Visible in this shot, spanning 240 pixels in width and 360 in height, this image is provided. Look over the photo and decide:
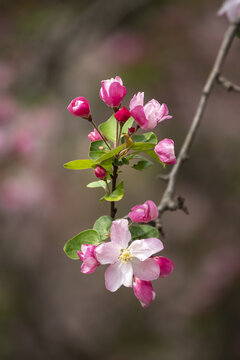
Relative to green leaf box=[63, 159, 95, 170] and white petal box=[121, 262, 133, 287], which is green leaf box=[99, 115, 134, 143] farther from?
white petal box=[121, 262, 133, 287]

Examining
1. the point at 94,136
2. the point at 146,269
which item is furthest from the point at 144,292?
the point at 94,136

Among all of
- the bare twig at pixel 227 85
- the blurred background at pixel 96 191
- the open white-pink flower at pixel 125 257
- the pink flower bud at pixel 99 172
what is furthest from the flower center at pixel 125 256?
the blurred background at pixel 96 191

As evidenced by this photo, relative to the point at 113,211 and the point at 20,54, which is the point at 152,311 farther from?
the point at 113,211

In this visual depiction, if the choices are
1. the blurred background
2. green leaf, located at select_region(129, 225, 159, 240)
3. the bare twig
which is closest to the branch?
the bare twig

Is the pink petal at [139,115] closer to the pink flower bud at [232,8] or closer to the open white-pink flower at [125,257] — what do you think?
the open white-pink flower at [125,257]

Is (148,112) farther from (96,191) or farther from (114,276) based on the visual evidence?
(96,191)
